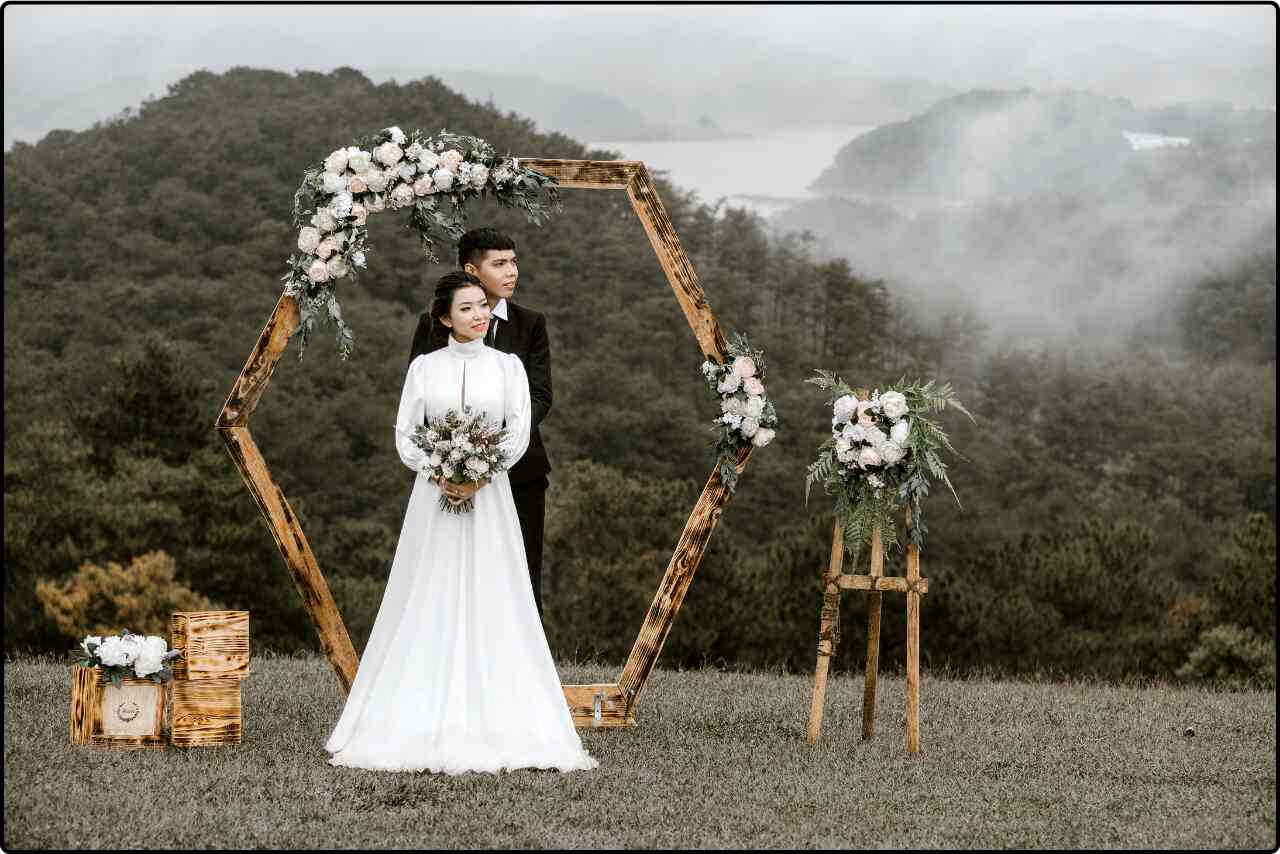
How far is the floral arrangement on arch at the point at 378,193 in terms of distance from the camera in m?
7.61

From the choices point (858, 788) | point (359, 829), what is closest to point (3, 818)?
point (359, 829)

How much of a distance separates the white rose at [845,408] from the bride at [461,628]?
163cm

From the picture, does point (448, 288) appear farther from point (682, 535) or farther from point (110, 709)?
point (110, 709)

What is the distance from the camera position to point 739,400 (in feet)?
26.3

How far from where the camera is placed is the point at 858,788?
6305mm

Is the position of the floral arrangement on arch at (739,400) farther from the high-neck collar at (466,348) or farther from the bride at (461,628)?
the high-neck collar at (466,348)

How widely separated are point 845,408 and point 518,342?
1764 mm

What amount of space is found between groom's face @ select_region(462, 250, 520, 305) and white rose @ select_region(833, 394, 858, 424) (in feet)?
5.92

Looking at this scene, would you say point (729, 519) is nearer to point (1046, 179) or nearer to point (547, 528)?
point (547, 528)

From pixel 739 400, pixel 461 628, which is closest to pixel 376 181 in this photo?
pixel 739 400

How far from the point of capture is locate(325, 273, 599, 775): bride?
659cm

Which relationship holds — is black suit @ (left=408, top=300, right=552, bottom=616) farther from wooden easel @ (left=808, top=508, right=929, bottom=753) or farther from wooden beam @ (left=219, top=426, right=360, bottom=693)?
wooden easel @ (left=808, top=508, right=929, bottom=753)

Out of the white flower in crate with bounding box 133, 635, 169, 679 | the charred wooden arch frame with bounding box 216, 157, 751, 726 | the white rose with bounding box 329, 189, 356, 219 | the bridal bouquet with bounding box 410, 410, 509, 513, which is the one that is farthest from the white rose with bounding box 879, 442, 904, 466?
the white flower in crate with bounding box 133, 635, 169, 679

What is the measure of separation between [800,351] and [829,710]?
95.0 ft
